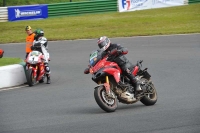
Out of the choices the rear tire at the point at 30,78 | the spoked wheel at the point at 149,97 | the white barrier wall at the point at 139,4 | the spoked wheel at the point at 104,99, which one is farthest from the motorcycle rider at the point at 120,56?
the white barrier wall at the point at 139,4

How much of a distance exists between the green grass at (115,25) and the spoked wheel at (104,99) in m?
17.8

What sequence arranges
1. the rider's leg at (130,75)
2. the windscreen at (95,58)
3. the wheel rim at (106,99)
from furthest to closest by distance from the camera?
the rider's leg at (130,75) < the windscreen at (95,58) < the wheel rim at (106,99)

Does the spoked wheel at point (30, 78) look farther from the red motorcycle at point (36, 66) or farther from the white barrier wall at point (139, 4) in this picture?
the white barrier wall at point (139, 4)

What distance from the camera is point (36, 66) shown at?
17.4 m

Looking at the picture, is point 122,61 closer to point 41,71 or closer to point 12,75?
point 12,75

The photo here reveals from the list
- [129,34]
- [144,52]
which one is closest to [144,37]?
[129,34]

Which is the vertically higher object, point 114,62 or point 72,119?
point 114,62

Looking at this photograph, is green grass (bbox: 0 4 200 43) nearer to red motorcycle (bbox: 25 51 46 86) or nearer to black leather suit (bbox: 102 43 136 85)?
red motorcycle (bbox: 25 51 46 86)

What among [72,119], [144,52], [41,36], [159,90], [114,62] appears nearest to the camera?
[72,119]

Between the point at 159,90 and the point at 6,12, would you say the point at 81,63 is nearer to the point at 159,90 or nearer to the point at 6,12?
the point at 159,90

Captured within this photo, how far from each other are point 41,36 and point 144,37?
10.3m

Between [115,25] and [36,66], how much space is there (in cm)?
1687

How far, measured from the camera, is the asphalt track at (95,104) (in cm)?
981

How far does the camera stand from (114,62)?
11.7 meters
